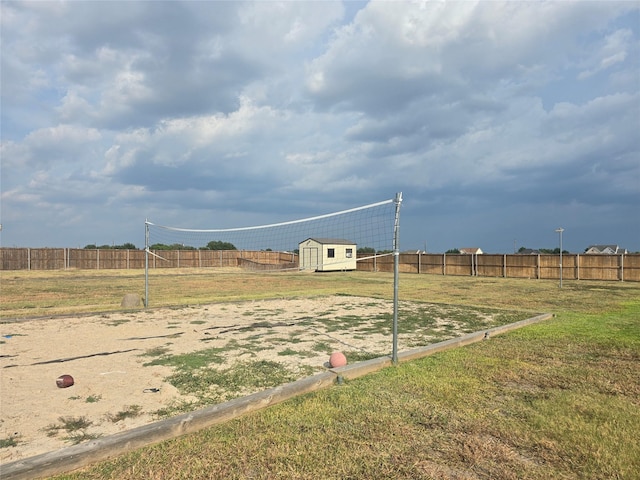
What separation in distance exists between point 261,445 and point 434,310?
8.97 m

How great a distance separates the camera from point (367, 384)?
4.58 meters

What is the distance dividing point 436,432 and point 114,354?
499cm

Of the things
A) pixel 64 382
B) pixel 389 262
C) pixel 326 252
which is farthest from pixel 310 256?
pixel 64 382

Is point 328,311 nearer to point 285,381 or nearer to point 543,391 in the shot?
point 285,381

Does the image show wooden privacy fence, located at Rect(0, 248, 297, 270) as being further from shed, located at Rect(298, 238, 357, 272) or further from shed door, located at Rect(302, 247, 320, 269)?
shed, located at Rect(298, 238, 357, 272)

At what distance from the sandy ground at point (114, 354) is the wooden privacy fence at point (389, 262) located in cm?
1320

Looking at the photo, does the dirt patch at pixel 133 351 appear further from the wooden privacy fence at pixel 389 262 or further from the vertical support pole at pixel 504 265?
the vertical support pole at pixel 504 265

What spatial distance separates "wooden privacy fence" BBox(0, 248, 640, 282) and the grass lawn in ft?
63.7

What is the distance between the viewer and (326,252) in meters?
36.8

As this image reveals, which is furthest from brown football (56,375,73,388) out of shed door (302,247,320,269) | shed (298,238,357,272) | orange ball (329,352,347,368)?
shed door (302,247,320,269)

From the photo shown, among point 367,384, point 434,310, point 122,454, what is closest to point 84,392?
point 122,454

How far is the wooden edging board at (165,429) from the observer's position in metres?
2.71

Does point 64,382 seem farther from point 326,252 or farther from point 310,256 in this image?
point 310,256

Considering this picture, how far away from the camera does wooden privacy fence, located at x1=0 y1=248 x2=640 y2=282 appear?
87.0 ft
